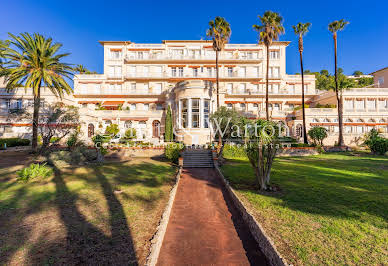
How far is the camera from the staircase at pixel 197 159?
1650 cm

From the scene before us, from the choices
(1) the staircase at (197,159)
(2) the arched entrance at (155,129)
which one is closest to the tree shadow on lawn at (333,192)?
(1) the staircase at (197,159)

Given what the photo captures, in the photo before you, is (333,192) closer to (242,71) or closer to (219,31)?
(219,31)

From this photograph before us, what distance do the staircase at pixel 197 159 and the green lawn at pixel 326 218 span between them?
660 centimetres

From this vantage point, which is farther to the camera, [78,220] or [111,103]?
[111,103]

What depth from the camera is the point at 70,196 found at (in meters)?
7.73

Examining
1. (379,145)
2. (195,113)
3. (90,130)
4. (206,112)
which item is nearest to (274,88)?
(379,145)

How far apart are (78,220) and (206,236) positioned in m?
3.99

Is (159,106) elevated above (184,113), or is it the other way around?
(159,106)

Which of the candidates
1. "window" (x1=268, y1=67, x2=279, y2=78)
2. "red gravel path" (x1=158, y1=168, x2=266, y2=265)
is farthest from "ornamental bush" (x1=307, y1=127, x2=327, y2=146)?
"red gravel path" (x1=158, y1=168, x2=266, y2=265)

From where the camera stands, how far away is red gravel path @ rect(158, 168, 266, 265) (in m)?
4.42

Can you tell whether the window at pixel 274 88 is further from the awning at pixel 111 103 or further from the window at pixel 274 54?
the awning at pixel 111 103

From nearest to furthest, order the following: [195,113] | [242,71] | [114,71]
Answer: [195,113] → [114,71] → [242,71]

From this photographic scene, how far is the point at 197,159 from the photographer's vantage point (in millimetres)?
17375

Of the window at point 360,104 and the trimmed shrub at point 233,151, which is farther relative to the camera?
the window at point 360,104
